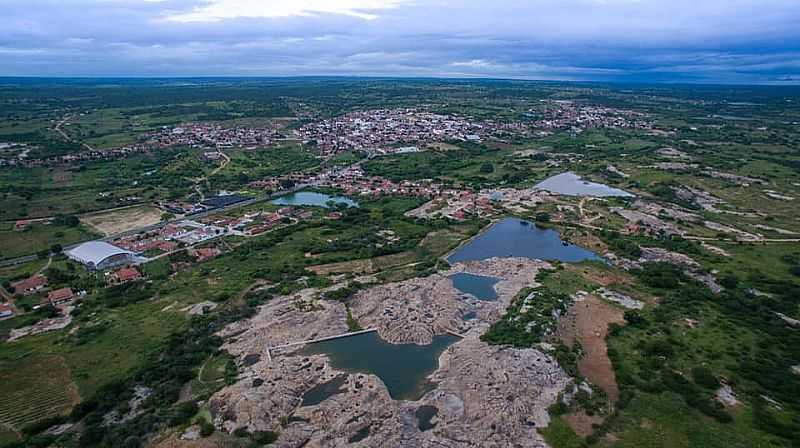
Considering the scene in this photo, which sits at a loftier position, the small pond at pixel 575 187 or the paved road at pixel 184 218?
the paved road at pixel 184 218

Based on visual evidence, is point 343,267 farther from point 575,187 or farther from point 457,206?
point 575,187

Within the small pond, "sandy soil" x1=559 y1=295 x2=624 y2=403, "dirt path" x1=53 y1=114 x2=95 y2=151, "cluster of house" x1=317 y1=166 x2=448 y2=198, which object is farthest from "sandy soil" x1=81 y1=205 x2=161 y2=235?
the small pond

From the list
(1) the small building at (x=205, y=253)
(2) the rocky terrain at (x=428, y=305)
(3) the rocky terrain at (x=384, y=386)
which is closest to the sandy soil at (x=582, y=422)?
(3) the rocky terrain at (x=384, y=386)

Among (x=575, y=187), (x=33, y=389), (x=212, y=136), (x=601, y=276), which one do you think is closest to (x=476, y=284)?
(x=601, y=276)

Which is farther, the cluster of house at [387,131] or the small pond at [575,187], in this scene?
the cluster of house at [387,131]

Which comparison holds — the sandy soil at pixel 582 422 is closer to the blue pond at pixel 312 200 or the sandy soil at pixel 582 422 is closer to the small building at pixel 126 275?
the small building at pixel 126 275

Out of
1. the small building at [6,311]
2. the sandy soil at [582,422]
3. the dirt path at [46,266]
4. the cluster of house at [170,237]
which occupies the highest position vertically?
the cluster of house at [170,237]

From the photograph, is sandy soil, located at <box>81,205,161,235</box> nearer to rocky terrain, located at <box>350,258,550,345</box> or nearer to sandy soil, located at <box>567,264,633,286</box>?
rocky terrain, located at <box>350,258,550,345</box>
